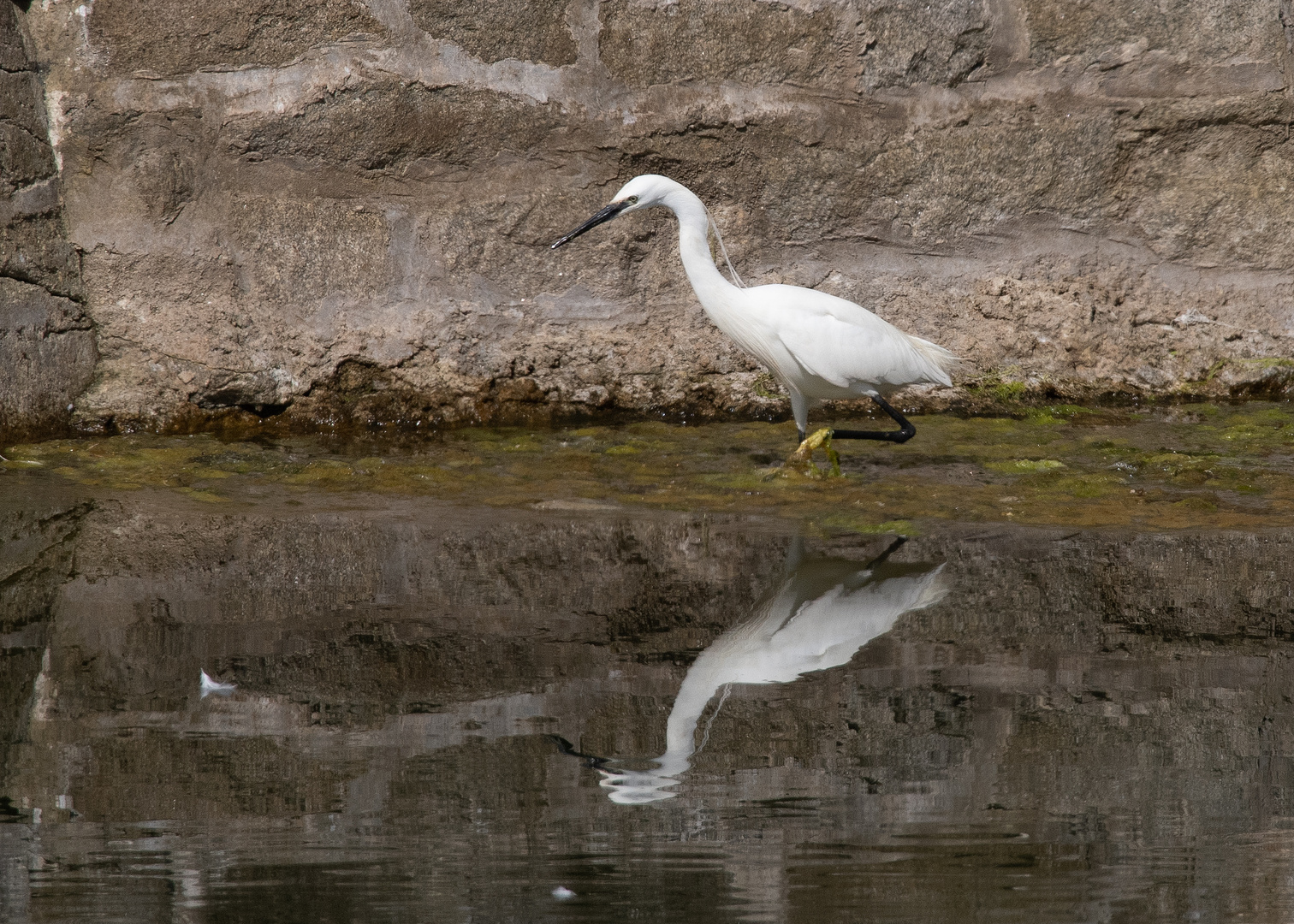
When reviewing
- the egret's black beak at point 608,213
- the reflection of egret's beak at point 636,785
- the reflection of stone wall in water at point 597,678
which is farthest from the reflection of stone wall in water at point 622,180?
Result: the reflection of egret's beak at point 636,785

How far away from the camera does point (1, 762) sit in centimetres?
202

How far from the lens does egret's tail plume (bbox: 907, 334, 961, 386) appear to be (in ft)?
15.2

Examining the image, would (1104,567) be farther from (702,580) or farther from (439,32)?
(439,32)

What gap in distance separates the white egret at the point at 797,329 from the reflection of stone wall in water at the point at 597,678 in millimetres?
999

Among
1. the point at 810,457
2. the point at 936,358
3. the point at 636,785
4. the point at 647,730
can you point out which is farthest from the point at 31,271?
the point at 636,785

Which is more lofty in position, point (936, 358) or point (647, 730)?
point (936, 358)

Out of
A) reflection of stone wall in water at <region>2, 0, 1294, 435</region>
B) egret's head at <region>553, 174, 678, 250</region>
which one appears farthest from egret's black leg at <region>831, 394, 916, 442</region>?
egret's head at <region>553, 174, 678, 250</region>

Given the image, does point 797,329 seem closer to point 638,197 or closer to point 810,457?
point 810,457

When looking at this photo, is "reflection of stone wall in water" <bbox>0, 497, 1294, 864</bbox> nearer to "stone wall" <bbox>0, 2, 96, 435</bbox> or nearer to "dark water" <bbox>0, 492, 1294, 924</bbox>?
"dark water" <bbox>0, 492, 1294, 924</bbox>

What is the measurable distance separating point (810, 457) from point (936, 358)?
0.80 meters

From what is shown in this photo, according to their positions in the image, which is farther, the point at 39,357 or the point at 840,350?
the point at 39,357

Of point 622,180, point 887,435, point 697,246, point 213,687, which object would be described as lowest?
point 213,687

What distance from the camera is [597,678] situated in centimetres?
242

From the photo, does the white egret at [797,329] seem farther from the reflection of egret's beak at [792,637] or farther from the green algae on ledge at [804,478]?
the reflection of egret's beak at [792,637]
